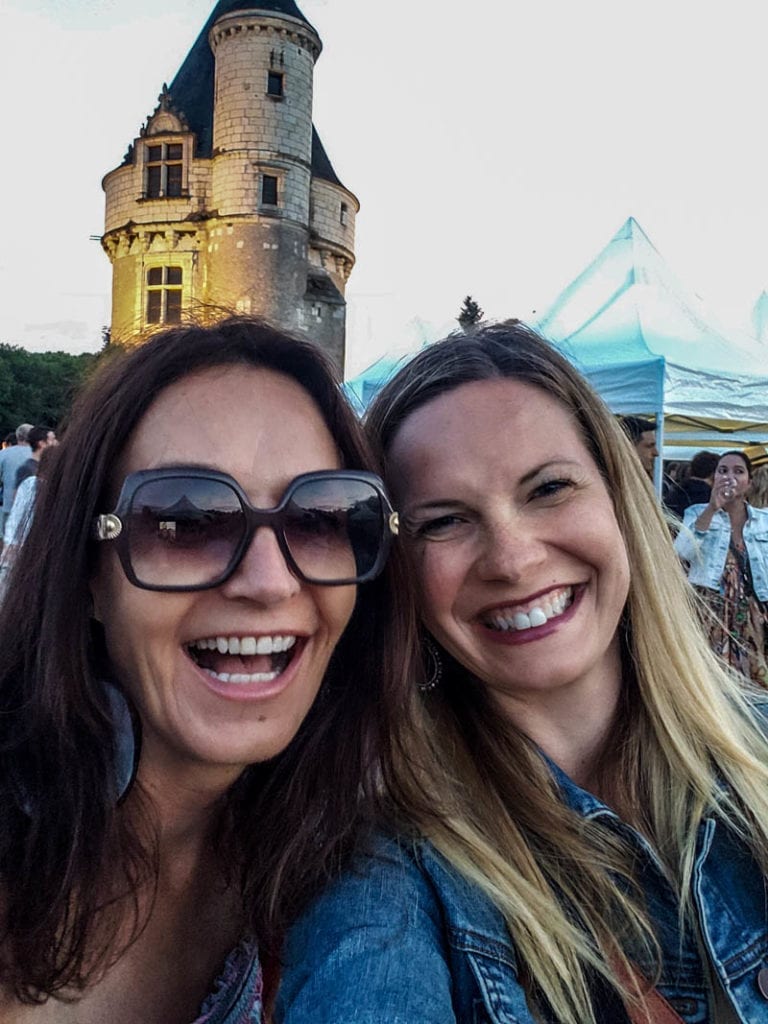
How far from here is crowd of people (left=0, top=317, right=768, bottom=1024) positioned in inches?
47.8

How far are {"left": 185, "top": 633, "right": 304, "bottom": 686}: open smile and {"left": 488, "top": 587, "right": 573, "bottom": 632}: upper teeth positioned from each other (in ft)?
1.38

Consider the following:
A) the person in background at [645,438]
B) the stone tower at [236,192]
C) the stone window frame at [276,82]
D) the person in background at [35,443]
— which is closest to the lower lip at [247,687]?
the person in background at [645,438]

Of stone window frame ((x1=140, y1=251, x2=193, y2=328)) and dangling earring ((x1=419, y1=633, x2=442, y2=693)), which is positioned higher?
stone window frame ((x1=140, y1=251, x2=193, y2=328))

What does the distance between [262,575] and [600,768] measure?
85 centimetres

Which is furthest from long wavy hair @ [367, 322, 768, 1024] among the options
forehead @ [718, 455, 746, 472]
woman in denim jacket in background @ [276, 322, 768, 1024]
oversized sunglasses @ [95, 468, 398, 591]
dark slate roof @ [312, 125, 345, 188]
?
dark slate roof @ [312, 125, 345, 188]

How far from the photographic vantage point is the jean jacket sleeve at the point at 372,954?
3.48ft

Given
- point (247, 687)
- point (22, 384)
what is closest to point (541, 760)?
point (247, 687)

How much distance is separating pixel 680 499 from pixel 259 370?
540 cm

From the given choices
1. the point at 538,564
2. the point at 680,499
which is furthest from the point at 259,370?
the point at 680,499

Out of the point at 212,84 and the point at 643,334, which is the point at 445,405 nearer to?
the point at 643,334

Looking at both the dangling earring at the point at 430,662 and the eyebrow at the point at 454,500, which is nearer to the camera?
the eyebrow at the point at 454,500

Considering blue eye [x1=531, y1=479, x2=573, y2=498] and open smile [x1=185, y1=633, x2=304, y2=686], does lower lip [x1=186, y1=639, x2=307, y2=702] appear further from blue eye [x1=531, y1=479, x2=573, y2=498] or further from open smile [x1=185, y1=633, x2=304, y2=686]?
blue eye [x1=531, y1=479, x2=573, y2=498]

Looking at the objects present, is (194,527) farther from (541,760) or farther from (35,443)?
(35,443)

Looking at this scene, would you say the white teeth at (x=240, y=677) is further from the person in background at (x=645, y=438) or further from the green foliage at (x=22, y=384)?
the green foliage at (x=22, y=384)
